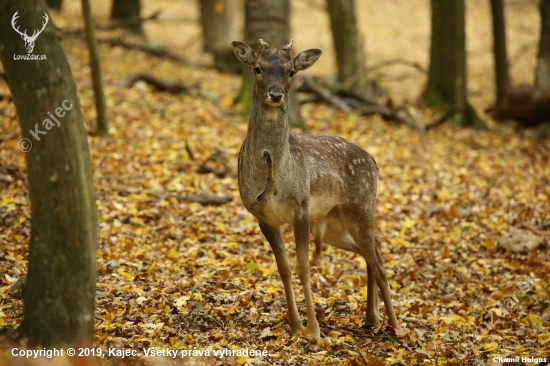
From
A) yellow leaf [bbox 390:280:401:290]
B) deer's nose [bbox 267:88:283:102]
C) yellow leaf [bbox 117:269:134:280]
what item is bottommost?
yellow leaf [bbox 390:280:401:290]

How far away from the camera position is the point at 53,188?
4801mm

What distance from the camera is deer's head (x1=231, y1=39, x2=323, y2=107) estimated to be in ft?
20.8

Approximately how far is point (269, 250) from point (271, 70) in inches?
155

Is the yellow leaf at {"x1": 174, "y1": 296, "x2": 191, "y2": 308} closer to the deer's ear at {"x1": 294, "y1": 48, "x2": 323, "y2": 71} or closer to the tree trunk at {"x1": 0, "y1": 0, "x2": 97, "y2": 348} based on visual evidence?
the tree trunk at {"x1": 0, "y1": 0, "x2": 97, "y2": 348}

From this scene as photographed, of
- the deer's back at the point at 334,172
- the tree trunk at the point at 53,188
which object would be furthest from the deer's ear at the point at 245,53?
the tree trunk at the point at 53,188

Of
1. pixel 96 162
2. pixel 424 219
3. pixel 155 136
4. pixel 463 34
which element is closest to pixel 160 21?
pixel 463 34

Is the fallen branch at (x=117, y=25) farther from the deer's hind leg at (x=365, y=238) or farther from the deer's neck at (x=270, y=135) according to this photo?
the deer's neck at (x=270, y=135)

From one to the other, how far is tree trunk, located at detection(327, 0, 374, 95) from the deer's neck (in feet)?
44.6

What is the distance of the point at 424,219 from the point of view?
453 inches

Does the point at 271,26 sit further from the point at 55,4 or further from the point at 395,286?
the point at 55,4

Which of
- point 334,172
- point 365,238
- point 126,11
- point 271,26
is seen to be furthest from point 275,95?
point 126,11

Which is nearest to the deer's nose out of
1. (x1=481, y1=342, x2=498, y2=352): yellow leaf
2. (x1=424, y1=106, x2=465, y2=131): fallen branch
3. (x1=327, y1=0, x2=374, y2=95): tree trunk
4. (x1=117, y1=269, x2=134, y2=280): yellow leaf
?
(x1=117, y1=269, x2=134, y2=280): yellow leaf

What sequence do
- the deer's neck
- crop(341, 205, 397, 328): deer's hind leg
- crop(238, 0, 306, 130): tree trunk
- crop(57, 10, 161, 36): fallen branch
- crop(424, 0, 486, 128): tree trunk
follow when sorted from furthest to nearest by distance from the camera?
crop(57, 10, 161, 36): fallen branch
crop(424, 0, 486, 128): tree trunk
crop(238, 0, 306, 130): tree trunk
crop(341, 205, 397, 328): deer's hind leg
the deer's neck

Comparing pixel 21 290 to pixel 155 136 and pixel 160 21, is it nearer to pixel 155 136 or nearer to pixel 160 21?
pixel 155 136
